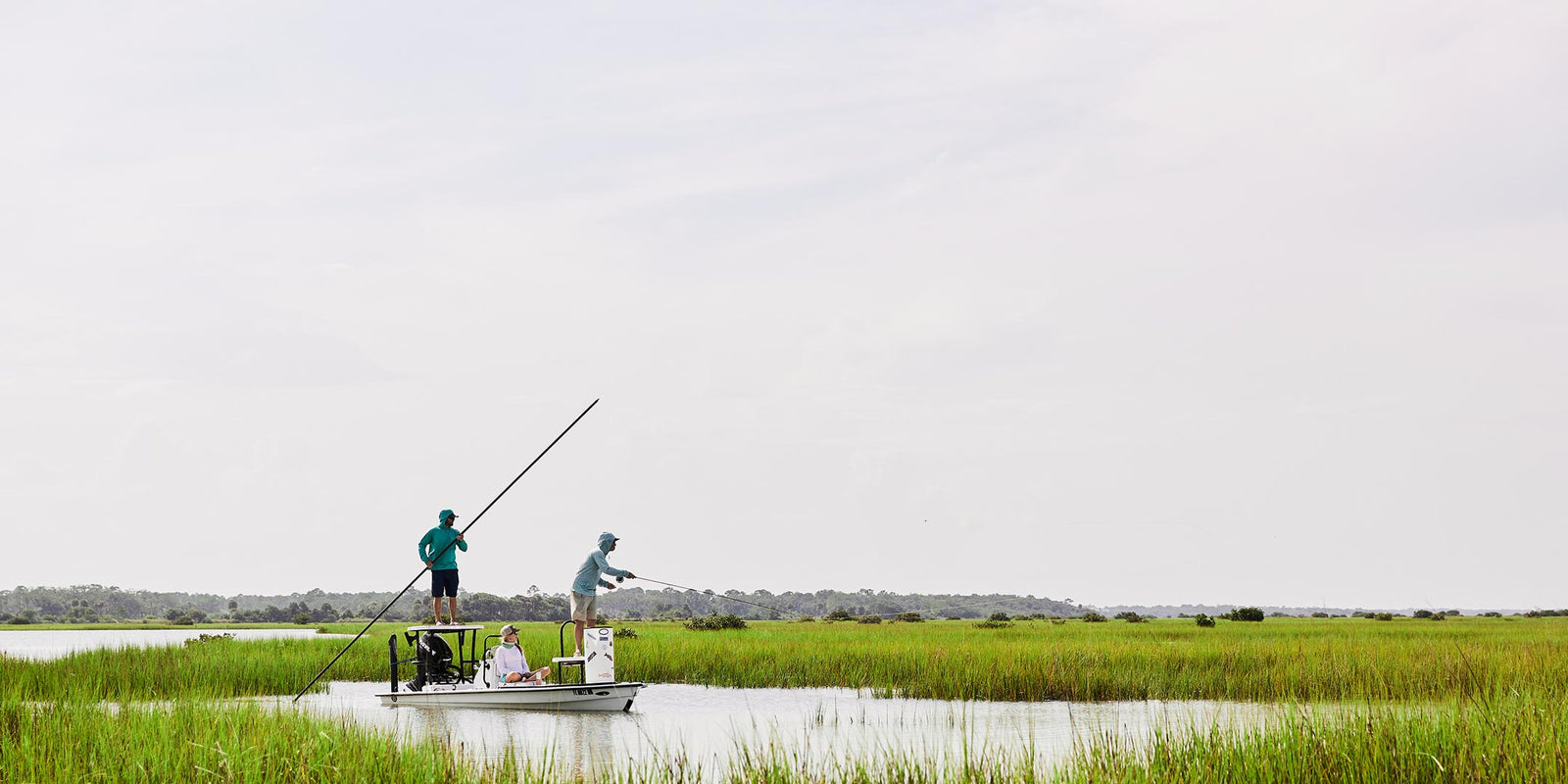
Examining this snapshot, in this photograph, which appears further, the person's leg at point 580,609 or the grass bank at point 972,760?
the person's leg at point 580,609

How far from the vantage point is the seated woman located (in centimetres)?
1681

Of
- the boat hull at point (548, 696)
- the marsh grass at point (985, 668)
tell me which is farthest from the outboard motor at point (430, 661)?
the marsh grass at point (985, 668)

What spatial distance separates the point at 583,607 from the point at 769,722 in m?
5.01

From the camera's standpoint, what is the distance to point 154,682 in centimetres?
2170

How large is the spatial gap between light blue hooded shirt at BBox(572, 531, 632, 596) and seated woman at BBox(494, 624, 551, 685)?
1655 millimetres

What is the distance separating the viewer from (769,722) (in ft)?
48.1

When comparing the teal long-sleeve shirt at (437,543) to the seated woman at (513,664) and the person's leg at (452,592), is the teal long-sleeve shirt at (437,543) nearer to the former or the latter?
the person's leg at (452,592)

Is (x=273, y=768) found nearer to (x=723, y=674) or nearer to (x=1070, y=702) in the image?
(x=1070, y=702)

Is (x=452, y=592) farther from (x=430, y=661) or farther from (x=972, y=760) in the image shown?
(x=972, y=760)

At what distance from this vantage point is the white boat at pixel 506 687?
16.5 meters

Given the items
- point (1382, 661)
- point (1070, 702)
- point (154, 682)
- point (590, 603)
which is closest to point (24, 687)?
point (154, 682)

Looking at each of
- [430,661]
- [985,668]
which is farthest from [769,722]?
[985,668]

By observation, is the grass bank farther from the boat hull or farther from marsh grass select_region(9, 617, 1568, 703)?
marsh grass select_region(9, 617, 1568, 703)

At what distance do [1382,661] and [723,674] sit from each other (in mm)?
10770
